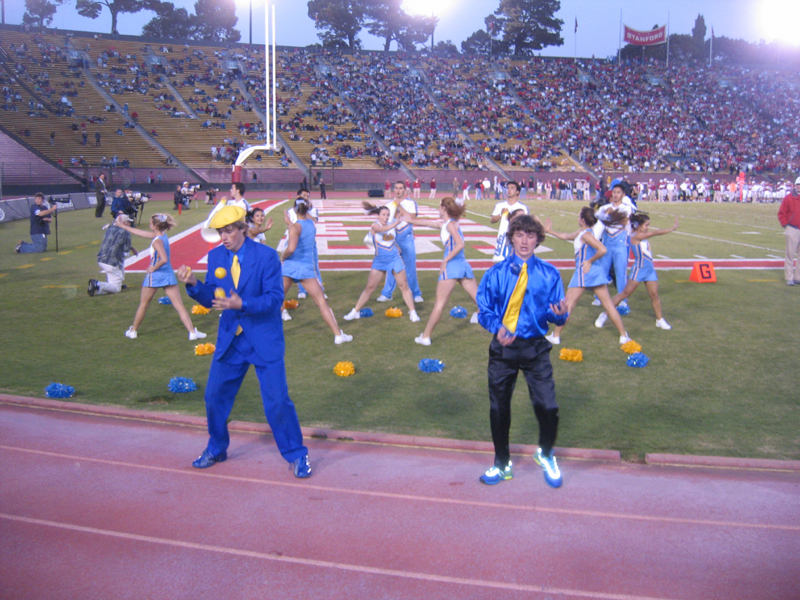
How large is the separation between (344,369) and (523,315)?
3.01 metres

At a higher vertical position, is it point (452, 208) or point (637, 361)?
point (452, 208)

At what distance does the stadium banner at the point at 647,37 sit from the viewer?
257ft

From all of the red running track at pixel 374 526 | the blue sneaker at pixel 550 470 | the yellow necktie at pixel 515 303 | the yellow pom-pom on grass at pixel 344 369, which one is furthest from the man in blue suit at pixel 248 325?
the yellow pom-pom on grass at pixel 344 369

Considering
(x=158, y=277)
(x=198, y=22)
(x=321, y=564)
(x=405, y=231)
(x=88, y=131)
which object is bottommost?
(x=321, y=564)

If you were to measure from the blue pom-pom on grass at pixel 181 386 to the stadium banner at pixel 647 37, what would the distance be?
85.5 m

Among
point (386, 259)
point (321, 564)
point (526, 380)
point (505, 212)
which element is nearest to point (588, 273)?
point (505, 212)

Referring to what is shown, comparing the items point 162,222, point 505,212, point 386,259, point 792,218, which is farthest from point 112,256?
point 792,218

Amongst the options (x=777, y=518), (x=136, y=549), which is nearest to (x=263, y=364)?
(x=136, y=549)

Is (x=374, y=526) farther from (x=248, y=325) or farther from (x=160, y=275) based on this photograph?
(x=160, y=275)

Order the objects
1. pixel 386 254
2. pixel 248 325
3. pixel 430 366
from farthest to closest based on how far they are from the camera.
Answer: pixel 386 254 < pixel 430 366 < pixel 248 325

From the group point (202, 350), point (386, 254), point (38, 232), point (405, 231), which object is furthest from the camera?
point (38, 232)

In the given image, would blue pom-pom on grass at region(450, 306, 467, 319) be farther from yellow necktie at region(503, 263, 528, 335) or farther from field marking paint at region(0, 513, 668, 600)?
field marking paint at region(0, 513, 668, 600)

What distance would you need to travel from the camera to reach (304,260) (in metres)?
8.06

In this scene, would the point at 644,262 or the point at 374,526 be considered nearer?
the point at 374,526
